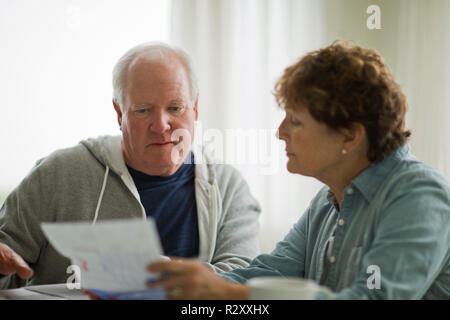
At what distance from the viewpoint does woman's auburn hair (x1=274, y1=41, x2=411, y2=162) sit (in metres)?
1.15

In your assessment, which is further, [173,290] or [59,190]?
[59,190]

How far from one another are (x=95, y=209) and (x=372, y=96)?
3.18 feet

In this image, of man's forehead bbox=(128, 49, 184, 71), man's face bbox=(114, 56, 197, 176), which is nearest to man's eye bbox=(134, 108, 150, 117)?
man's face bbox=(114, 56, 197, 176)

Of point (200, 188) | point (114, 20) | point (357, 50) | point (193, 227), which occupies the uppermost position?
point (114, 20)

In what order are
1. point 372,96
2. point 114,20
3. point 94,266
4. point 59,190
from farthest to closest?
point 114,20 < point 59,190 < point 372,96 < point 94,266

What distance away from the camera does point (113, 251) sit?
829 millimetres

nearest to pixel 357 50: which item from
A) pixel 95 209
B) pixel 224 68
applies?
pixel 95 209

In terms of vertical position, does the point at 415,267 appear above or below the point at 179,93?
below

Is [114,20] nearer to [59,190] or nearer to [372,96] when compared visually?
[59,190]

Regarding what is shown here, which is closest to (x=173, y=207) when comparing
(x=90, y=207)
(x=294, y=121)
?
(x=90, y=207)

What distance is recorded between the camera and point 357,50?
121cm

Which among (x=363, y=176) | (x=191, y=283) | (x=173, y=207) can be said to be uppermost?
(x=363, y=176)

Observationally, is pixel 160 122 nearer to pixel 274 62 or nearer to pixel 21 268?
pixel 21 268

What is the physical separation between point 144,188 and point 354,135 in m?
0.83
